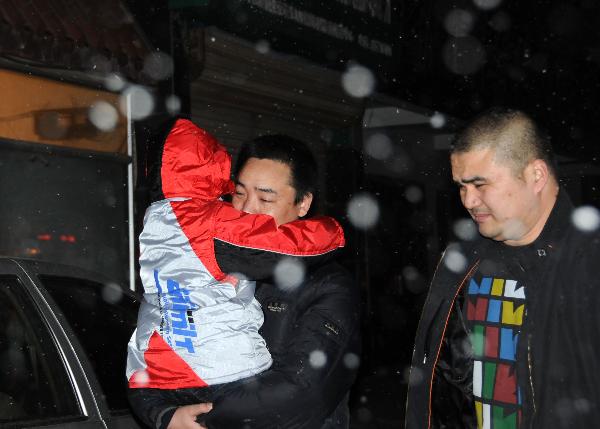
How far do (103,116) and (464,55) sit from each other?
23.5ft

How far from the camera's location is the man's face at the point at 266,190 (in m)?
2.80

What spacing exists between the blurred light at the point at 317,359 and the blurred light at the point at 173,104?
6096 millimetres

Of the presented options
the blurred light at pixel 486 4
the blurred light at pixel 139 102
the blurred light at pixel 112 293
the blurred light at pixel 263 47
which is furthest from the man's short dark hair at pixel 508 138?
the blurred light at pixel 486 4

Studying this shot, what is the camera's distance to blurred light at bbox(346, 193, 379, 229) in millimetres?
12203

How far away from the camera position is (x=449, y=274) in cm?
293

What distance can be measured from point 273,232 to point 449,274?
31.5 inches

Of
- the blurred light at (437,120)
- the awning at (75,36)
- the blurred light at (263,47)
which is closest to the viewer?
the awning at (75,36)

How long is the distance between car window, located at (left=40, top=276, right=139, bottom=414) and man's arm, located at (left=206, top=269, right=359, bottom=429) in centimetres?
92

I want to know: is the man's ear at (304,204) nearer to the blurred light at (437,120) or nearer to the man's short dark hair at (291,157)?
the man's short dark hair at (291,157)

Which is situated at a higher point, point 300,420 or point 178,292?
point 178,292

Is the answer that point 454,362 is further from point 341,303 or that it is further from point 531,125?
point 531,125

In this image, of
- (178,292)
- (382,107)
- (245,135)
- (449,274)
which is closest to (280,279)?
(178,292)

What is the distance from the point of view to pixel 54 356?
3.19m

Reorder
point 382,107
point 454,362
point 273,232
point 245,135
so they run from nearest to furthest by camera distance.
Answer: point 273,232, point 454,362, point 245,135, point 382,107
